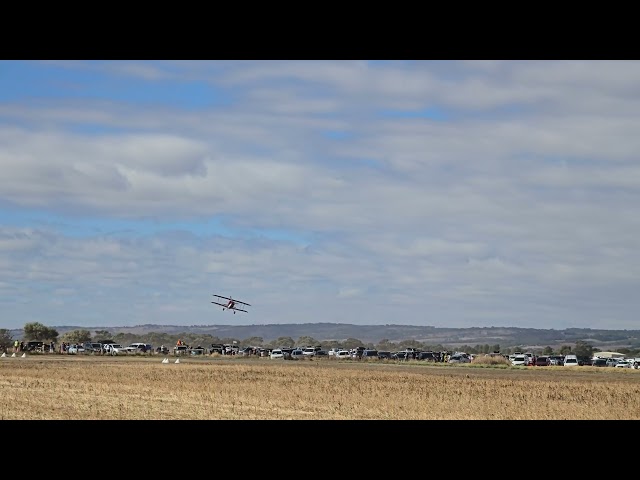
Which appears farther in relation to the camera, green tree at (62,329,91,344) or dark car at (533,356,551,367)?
green tree at (62,329,91,344)

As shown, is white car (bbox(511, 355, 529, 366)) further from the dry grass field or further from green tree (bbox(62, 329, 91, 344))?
green tree (bbox(62, 329, 91, 344))

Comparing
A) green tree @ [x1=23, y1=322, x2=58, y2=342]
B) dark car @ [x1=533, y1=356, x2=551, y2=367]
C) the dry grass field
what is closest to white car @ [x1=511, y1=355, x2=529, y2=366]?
dark car @ [x1=533, y1=356, x2=551, y2=367]

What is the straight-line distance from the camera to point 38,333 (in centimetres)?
14062

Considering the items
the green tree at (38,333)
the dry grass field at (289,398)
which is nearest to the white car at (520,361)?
the dry grass field at (289,398)

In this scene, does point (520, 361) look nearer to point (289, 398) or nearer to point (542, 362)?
point (542, 362)

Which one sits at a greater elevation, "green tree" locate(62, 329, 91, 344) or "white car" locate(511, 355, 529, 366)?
"green tree" locate(62, 329, 91, 344)

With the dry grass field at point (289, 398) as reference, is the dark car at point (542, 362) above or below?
above

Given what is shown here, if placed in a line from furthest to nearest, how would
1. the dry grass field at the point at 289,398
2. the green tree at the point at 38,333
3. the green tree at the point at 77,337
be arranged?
the green tree at the point at 77,337, the green tree at the point at 38,333, the dry grass field at the point at 289,398

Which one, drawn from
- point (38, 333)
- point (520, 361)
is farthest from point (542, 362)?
point (38, 333)

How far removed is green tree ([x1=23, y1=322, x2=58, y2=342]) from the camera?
140250mm

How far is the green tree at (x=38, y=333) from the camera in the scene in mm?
140250

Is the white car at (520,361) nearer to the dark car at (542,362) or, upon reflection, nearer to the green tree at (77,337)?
the dark car at (542,362)
